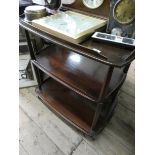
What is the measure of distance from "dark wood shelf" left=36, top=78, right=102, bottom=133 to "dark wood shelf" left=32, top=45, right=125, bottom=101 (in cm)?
28

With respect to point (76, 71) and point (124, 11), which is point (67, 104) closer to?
point (76, 71)

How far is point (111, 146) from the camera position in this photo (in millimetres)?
980

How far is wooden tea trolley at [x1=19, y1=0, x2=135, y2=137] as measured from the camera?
628 mm

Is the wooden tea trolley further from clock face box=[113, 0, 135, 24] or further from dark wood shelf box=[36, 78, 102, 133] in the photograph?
clock face box=[113, 0, 135, 24]

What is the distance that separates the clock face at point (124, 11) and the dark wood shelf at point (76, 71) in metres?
0.26

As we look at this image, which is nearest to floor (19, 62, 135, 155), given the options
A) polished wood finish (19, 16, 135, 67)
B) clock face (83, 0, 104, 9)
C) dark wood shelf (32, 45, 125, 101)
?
dark wood shelf (32, 45, 125, 101)

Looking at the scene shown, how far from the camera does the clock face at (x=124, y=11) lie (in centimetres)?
63

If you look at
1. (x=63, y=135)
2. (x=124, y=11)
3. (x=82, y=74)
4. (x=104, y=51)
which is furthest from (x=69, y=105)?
(x=124, y=11)

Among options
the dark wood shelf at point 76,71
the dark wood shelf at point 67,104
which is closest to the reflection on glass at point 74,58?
the dark wood shelf at point 76,71

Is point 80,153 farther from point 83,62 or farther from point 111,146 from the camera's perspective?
point 83,62

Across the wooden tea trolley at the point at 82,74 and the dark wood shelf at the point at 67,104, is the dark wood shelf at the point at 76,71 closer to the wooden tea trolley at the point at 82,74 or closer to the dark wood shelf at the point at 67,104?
the wooden tea trolley at the point at 82,74

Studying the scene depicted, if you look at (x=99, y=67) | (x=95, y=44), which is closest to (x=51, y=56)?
(x=99, y=67)

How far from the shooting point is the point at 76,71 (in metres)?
0.91

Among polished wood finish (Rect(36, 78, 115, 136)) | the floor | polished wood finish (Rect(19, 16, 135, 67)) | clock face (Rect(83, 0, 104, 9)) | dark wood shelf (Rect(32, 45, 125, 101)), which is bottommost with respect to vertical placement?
Answer: the floor
